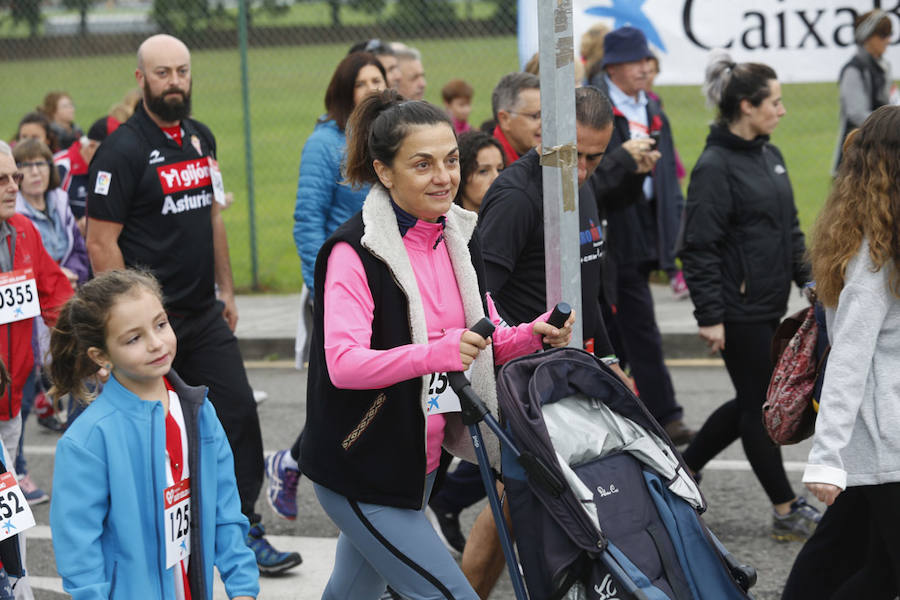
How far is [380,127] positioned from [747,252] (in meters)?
2.42

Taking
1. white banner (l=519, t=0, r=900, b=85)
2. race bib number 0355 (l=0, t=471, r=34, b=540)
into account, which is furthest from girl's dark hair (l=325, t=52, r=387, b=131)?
white banner (l=519, t=0, r=900, b=85)

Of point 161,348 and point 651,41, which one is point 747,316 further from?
point 651,41

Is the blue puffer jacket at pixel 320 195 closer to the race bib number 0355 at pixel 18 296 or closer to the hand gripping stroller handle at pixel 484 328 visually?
the race bib number 0355 at pixel 18 296

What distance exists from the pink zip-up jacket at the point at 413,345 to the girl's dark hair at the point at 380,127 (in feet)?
0.76

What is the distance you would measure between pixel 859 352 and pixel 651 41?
24.8 feet

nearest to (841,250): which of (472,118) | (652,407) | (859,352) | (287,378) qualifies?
(859,352)

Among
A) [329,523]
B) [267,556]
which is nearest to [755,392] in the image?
[329,523]

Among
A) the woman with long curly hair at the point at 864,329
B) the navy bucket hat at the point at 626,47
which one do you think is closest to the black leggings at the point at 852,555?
the woman with long curly hair at the point at 864,329

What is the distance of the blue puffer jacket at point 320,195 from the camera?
5512mm

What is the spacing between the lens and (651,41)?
34.4 ft

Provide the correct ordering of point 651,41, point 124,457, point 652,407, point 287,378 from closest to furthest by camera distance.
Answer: point 124,457 → point 652,407 → point 287,378 → point 651,41

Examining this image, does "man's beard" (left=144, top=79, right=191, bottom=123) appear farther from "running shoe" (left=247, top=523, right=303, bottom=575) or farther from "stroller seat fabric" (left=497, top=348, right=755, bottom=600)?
"stroller seat fabric" (left=497, top=348, right=755, bottom=600)

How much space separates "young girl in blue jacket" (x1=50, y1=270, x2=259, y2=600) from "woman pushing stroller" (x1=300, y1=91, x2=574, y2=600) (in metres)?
0.31

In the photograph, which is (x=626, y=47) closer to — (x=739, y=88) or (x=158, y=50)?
(x=739, y=88)
